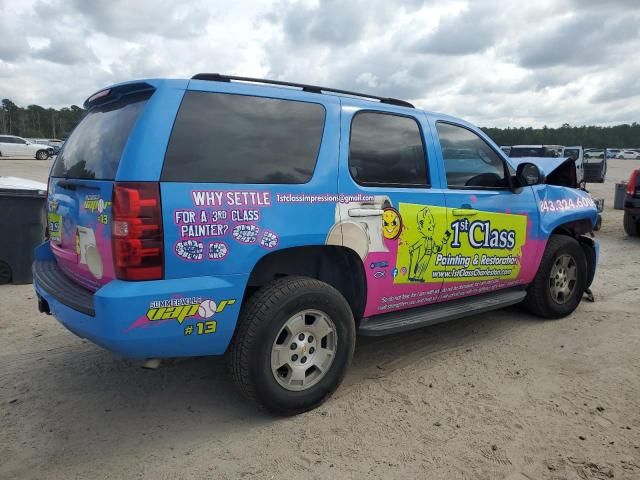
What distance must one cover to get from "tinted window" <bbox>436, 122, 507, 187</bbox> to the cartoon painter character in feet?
1.45

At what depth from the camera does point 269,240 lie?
2.81 meters

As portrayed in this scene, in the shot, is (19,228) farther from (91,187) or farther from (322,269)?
(322,269)

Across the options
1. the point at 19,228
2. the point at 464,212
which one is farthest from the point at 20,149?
the point at 464,212

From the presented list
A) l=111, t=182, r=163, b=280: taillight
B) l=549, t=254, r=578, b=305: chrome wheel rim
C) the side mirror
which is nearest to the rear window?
l=111, t=182, r=163, b=280: taillight

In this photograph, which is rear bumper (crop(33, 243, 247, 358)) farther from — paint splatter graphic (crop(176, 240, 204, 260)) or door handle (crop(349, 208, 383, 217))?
door handle (crop(349, 208, 383, 217))

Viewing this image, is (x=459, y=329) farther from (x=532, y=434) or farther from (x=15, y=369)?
(x=15, y=369)

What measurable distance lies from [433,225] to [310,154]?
1.10m

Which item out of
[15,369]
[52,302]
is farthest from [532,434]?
[15,369]

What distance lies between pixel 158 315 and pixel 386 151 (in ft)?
6.18

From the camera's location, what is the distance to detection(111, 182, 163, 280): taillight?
245 centimetres

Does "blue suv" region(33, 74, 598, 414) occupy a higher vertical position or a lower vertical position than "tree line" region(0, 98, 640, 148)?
lower

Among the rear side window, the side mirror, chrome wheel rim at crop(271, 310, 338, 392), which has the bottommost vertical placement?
chrome wheel rim at crop(271, 310, 338, 392)

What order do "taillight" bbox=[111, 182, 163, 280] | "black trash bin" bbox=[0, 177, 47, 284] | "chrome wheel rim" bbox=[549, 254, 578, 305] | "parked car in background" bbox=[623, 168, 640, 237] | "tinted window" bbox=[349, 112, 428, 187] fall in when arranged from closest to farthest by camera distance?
"taillight" bbox=[111, 182, 163, 280], "tinted window" bbox=[349, 112, 428, 187], "chrome wheel rim" bbox=[549, 254, 578, 305], "black trash bin" bbox=[0, 177, 47, 284], "parked car in background" bbox=[623, 168, 640, 237]


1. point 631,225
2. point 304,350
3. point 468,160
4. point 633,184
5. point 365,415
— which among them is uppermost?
point 468,160
